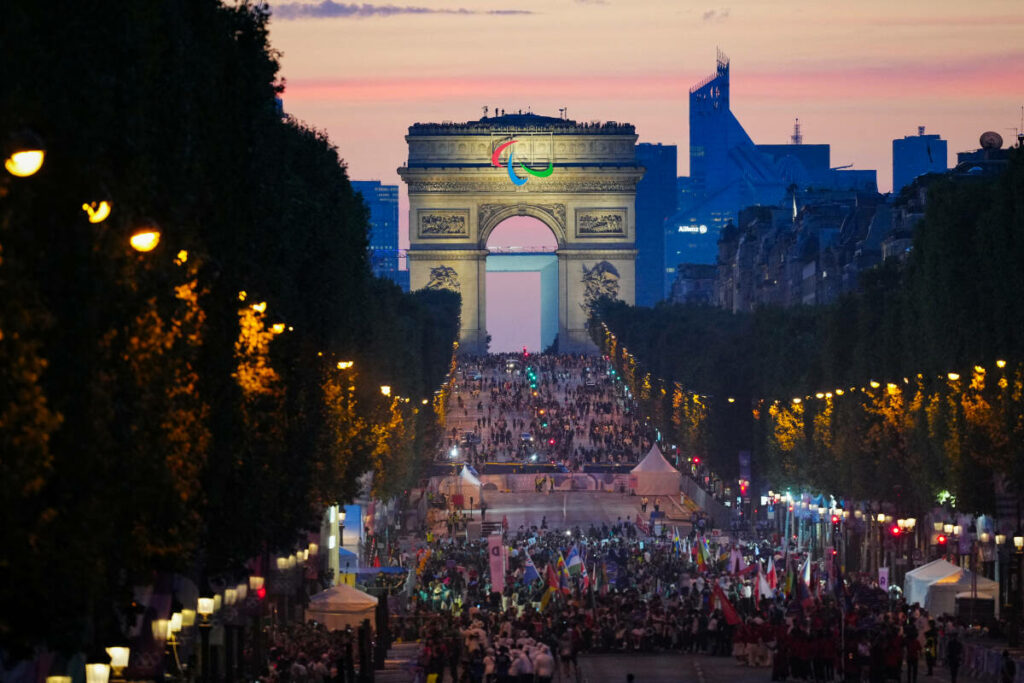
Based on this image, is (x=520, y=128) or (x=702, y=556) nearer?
→ (x=702, y=556)

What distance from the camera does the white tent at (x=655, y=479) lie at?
303ft

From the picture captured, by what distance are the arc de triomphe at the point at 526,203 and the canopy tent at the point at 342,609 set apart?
133321 mm

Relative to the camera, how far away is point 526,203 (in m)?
182

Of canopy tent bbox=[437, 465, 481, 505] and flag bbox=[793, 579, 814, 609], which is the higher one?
canopy tent bbox=[437, 465, 481, 505]

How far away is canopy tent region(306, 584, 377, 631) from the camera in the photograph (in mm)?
43781

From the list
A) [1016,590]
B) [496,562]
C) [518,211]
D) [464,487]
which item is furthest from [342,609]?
[518,211]

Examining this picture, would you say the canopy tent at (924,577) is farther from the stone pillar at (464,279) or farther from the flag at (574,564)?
the stone pillar at (464,279)

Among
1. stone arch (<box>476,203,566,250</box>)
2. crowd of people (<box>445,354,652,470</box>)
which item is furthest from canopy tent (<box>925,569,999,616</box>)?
stone arch (<box>476,203,566,250</box>)

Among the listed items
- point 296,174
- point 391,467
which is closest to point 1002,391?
point 296,174

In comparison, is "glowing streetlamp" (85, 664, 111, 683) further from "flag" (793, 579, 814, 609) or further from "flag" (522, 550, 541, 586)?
"flag" (522, 550, 541, 586)

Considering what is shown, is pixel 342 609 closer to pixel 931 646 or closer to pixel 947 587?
pixel 931 646

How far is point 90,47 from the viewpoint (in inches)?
904

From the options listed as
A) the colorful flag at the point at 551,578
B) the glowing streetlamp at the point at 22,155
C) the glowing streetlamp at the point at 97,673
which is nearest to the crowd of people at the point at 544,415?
the colorful flag at the point at 551,578

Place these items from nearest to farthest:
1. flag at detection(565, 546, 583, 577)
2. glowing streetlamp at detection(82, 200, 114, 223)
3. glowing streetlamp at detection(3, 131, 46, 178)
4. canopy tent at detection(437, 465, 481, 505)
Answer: glowing streetlamp at detection(3, 131, 46, 178)
glowing streetlamp at detection(82, 200, 114, 223)
flag at detection(565, 546, 583, 577)
canopy tent at detection(437, 465, 481, 505)
